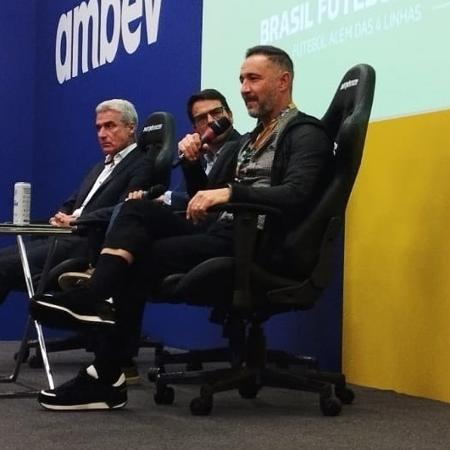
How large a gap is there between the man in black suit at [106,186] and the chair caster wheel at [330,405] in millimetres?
1231

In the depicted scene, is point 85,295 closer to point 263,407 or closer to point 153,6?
point 263,407

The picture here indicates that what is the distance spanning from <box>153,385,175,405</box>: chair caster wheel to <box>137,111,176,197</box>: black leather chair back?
0.77 metres

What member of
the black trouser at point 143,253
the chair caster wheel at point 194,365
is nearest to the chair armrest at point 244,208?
the black trouser at point 143,253

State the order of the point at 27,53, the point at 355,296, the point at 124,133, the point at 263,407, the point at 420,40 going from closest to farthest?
1. the point at 263,407
2. the point at 420,40
3. the point at 355,296
4. the point at 124,133
5. the point at 27,53

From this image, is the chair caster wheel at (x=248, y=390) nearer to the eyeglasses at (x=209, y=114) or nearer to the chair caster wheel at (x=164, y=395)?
the chair caster wheel at (x=164, y=395)

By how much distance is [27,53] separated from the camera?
633 cm

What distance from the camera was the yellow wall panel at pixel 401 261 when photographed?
3.19 metres

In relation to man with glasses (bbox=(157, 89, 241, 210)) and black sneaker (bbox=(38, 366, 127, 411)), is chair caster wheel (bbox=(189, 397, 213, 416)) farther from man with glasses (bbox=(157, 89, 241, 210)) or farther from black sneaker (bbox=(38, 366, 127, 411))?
man with glasses (bbox=(157, 89, 241, 210))

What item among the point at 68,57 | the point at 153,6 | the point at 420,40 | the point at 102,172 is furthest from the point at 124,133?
the point at 68,57

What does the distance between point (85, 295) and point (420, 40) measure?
4.55 ft

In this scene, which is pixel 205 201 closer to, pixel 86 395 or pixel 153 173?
pixel 86 395

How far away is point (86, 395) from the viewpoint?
2865 mm

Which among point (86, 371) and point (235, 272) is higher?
point (235, 272)

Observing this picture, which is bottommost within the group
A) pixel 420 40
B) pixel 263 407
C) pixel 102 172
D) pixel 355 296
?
pixel 263 407
